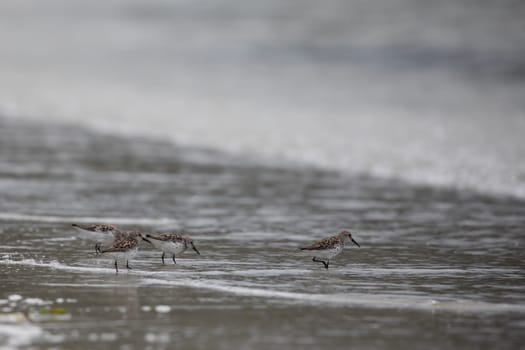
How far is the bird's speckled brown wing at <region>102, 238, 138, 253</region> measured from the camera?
9844mm

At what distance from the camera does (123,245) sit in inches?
389

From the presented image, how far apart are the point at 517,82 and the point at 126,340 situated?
37414 millimetres

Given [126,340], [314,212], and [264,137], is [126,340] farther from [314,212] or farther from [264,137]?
[264,137]

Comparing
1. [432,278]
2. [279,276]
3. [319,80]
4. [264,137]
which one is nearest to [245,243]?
[279,276]

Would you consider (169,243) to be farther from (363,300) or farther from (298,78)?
(298,78)

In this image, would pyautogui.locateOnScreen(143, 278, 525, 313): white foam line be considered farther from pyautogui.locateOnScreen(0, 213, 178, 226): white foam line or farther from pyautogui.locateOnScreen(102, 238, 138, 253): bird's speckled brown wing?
pyautogui.locateOnScreen(0, 213, 178, 226): white foam line

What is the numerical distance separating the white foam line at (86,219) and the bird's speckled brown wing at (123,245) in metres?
3.27

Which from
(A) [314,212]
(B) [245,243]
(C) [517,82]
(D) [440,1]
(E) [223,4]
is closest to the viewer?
(B) [245,243]

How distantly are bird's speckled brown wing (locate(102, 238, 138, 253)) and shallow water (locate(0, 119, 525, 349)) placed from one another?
0.74 feet

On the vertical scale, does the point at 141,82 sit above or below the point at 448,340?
above

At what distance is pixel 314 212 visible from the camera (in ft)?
48.0

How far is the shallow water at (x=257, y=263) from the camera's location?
7.45 metres

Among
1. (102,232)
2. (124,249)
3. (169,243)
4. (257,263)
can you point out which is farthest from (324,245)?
(102,232)

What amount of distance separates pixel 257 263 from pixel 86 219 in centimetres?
387
